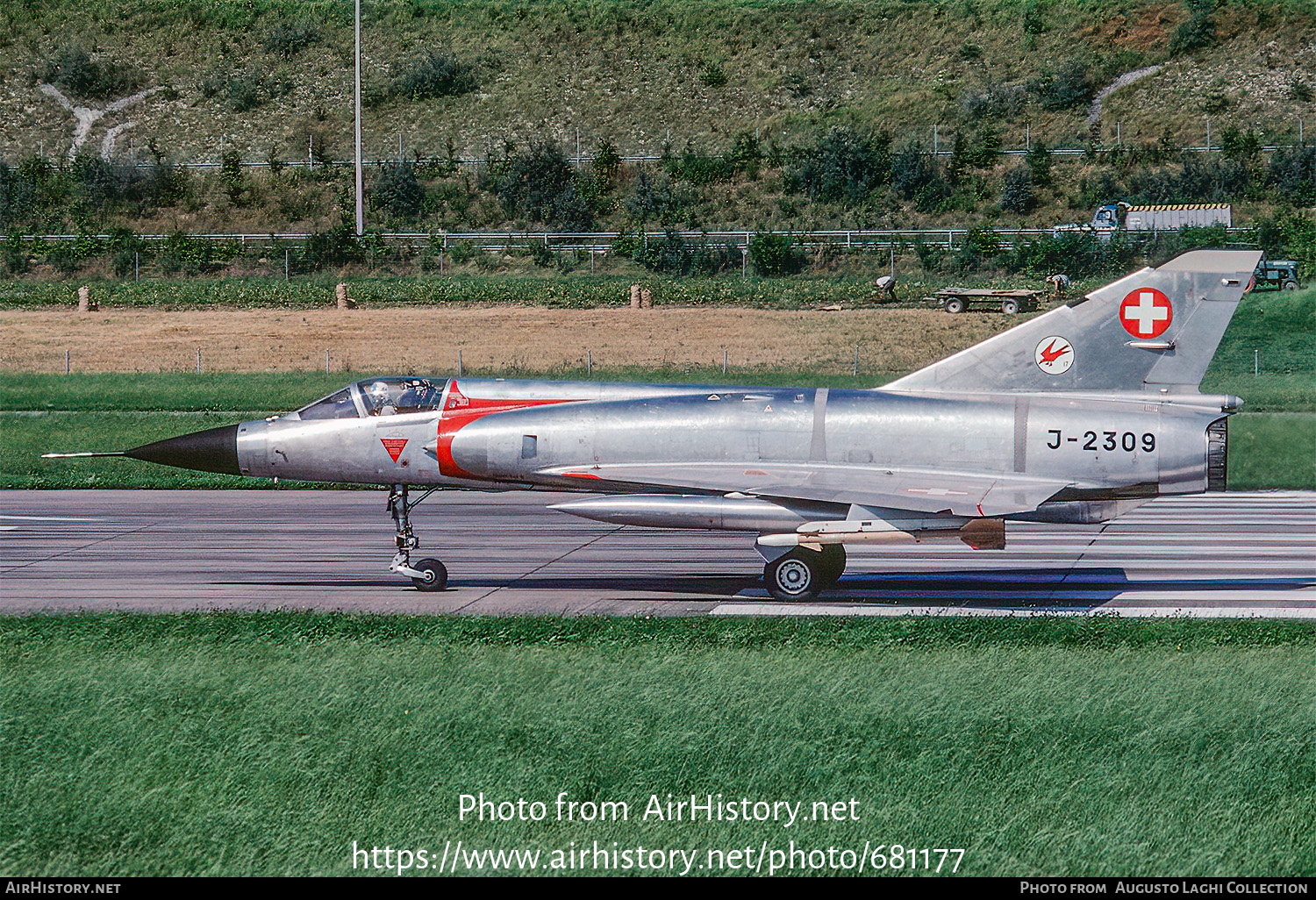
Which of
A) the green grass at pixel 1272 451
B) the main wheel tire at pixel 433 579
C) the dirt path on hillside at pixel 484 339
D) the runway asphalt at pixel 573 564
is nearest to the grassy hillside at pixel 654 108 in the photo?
the dirt path on hillside at pixel 484 339

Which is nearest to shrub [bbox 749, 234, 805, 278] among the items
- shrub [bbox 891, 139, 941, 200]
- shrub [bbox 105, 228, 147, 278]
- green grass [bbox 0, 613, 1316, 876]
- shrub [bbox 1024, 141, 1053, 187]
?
shrub [bbox 891, 139, 941, 200]

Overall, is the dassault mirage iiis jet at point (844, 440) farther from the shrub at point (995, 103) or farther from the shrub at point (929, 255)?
the shrub at point (995, 103)

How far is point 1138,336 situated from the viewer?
671 inches

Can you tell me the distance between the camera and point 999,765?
9734mm

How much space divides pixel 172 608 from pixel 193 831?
8.35m

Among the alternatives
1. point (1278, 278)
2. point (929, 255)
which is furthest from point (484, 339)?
point (1278, 278)

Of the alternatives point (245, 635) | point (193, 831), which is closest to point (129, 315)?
point (245, 635)

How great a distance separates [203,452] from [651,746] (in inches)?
389

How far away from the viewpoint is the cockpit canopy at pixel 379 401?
17.8 metres

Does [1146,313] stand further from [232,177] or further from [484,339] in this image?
[232,177]

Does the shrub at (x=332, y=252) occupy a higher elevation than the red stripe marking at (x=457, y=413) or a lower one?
higher

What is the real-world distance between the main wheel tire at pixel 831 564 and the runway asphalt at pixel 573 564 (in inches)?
9.0

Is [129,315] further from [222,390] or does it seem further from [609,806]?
Result: [609,806]

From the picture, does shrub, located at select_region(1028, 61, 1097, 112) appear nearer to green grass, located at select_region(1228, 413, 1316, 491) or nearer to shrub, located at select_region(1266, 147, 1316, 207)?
shrub, located at select_region(1266, 147, 1316, 207)
